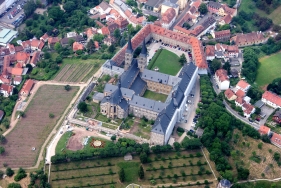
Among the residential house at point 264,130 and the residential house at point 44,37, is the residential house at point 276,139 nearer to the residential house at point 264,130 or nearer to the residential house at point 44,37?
the residential house at point 264,130

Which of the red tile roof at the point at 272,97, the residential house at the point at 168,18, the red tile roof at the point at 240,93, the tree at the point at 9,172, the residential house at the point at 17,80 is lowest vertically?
the residential house at the point at 17,80

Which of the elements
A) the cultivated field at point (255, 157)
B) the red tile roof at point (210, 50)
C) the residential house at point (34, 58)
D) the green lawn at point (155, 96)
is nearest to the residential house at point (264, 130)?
the cultivated field at point (255, 157)

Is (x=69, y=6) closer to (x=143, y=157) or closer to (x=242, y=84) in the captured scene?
(x=242, y=84)

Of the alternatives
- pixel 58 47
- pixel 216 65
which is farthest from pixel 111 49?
pixel 216 65

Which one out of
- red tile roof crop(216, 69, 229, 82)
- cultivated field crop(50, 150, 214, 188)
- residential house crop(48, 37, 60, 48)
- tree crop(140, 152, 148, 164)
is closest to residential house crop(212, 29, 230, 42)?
red tile roof crop(216, 69, 229, 82)

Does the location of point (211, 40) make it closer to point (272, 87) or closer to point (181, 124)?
point (272, 87)

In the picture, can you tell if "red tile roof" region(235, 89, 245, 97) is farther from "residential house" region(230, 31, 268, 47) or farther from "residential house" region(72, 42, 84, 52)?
"residential house" region(72, 42, 84, 52)

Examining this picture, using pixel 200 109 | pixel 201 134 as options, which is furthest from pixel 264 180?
pixel 200 109
